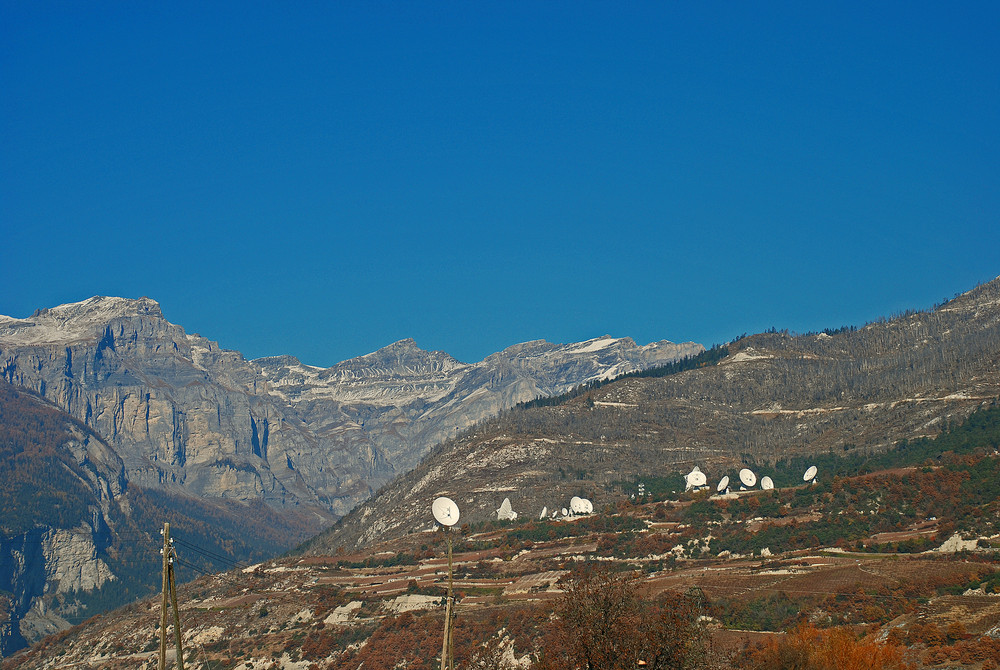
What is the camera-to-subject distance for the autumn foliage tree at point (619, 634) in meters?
71.6

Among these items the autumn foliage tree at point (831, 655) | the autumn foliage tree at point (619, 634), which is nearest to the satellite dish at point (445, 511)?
the autumn foliage tree at point (831, 655)

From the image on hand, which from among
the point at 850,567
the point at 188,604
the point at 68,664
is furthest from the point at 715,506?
the point at 68,664

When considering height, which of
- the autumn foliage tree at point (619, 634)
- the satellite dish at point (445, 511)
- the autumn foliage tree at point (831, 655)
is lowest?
the autumn foliage tree at point (831, 655)

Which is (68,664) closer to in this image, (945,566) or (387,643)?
(387,643)

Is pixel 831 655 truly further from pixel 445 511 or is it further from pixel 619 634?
pixel 445 511

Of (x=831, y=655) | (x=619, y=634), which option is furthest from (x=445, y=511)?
(x=619, y=634)

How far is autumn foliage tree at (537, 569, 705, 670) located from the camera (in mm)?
71562

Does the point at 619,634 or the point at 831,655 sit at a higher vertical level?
the point at 619,634

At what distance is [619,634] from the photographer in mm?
72500

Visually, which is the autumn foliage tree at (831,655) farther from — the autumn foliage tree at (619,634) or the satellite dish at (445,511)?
the satellite dish at (445,511)

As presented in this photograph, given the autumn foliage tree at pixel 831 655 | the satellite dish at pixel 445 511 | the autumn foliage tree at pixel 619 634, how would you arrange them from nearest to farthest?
the autumn foliage tree at pixel 619 634 → the autumn foliage tree at pixel 831 655 → the satellite dish at pixel 445 511

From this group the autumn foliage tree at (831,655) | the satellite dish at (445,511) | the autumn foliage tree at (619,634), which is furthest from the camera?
the satellite dish at (445,511)

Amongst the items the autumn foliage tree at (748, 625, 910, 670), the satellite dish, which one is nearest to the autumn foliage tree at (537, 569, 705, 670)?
the autumn foliage tree at (748, 625, 910, 670)

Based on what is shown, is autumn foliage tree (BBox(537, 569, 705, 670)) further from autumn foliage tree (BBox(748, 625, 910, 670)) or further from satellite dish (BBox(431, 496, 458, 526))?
satellite dish (BBox(431, 496, 458, 526))
